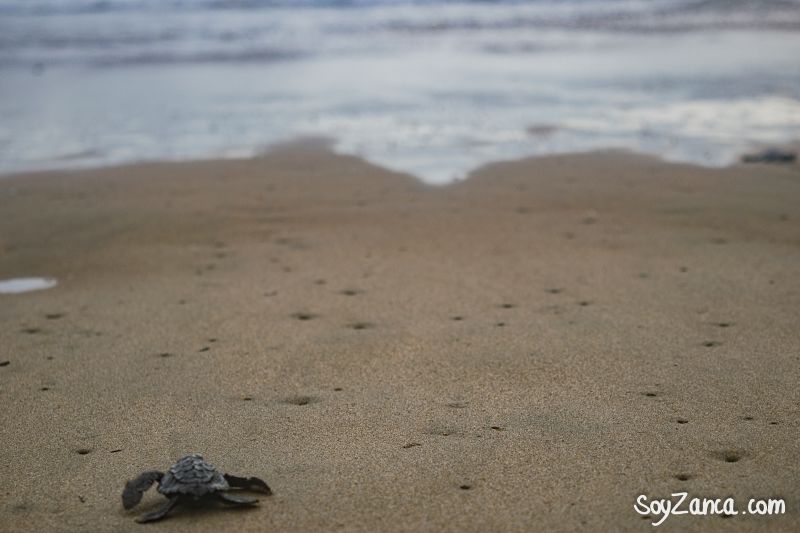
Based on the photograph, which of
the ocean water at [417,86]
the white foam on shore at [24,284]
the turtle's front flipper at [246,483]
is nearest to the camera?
the turtle's front flipper at [246,483]

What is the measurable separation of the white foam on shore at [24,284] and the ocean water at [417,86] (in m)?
3.43

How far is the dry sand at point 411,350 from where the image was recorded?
3.21 metres

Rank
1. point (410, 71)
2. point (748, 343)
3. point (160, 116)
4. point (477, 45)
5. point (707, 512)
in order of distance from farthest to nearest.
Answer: point (477, 45) → point (410, 71) → point (160, 116) → point (748, 343) → point (707, 512)

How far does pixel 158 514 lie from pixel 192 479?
6.1 inches

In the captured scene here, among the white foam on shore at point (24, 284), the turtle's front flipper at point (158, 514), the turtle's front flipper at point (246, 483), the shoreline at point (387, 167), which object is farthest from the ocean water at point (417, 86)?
the turtle's front flipper at point (158, 514)

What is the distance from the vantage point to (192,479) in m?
3.06

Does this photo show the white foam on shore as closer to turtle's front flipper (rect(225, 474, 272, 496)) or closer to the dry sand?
the dry sand

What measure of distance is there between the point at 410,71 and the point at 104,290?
1129cm

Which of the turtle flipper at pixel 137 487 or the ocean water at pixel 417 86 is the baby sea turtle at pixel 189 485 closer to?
the turtle flipper at pixel 137 487

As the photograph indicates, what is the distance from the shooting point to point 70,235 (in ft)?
22.9

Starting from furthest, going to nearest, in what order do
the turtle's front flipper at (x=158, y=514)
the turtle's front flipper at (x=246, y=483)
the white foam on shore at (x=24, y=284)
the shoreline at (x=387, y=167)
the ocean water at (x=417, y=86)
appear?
the ocean water at (x=417, y=86), the shoreline at (x=387, y=167), the white foam on shore at (x=24, y=284), the turtle's front flipper at (x=246, y=483), the turtle's front flipper at (x=158, y=514)

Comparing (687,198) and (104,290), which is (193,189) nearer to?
(104,290)

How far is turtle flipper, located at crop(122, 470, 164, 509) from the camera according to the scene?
120 inches

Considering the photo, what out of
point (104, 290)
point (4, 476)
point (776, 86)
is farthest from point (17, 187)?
point (776, 86)
